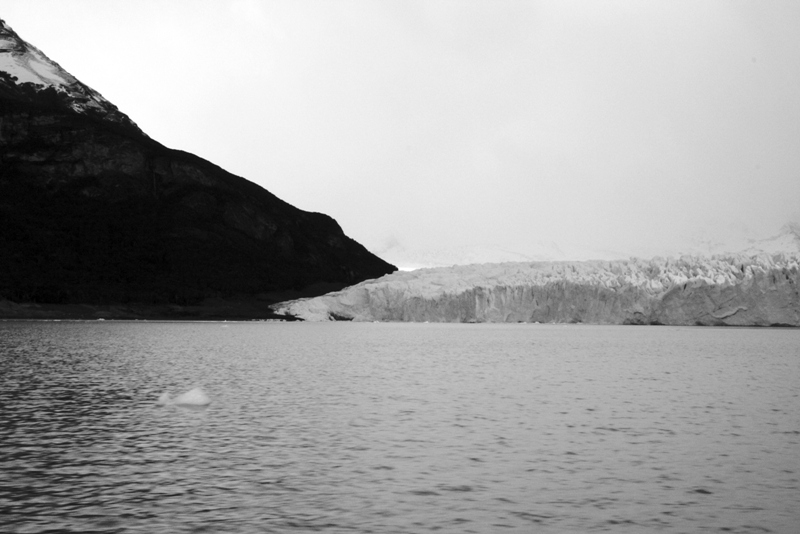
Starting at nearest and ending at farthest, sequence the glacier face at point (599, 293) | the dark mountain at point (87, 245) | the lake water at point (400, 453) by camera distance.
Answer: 1. the lake water at point (400, 453)
2. the glacier face at point (599, 293)
3. the dark mountain at point (87, 245)

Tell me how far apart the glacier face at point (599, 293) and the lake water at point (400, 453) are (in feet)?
175

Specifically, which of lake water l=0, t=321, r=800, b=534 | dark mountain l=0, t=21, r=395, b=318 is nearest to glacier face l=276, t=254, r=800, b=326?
lake water l=0, t=321, r=800, b=534

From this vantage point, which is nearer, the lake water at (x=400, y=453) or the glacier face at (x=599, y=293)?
the lake water at (x=400, y=453)

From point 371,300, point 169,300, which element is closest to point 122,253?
point 169,300

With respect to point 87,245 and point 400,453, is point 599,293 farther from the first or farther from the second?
point 87,245

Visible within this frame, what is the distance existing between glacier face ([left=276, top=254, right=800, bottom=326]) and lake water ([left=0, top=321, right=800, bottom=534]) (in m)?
53.5

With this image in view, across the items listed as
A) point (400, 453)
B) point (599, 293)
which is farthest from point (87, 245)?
point (400, 453)

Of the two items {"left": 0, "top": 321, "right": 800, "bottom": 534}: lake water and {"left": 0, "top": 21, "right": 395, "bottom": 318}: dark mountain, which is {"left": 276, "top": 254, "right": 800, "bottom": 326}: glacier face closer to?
{"left": 0, "top": 321, "right": 800, "bottom": 534}: lake water

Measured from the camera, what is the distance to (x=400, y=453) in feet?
63.2

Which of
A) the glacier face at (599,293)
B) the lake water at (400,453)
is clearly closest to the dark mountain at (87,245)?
the glacier face at (599,293)

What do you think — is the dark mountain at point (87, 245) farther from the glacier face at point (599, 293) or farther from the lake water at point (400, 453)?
the lake water at point (400, 453)

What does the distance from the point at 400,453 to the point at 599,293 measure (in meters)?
81.5

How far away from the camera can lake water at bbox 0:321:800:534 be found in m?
13.7

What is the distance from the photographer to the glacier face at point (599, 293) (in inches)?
3494
